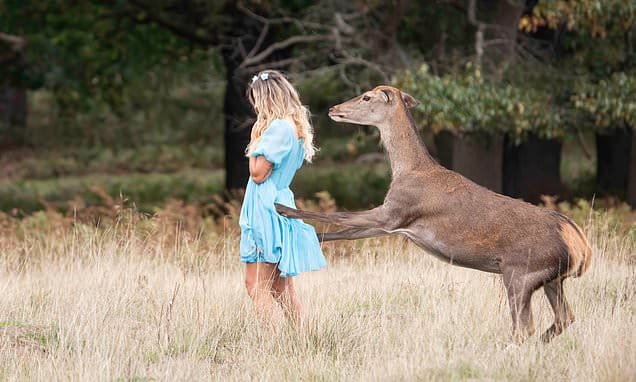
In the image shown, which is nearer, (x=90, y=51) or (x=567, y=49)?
(x=567, y=49)

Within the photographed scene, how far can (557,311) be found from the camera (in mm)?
7207

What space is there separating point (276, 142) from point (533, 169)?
12.5 meters

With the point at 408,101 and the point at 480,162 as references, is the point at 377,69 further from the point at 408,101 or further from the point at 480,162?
the point at 408,101

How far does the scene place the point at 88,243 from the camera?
418 inches

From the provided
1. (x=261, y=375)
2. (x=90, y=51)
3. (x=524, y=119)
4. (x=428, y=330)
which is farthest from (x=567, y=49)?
(x=261, y=375)

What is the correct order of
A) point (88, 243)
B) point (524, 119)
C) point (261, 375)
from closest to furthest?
point (261, 375), point (88, 243), point (524, 119)

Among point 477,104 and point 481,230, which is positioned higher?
point 477,104

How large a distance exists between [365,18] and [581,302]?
8.78 meters

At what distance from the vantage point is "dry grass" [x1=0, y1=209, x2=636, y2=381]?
20.8 feet

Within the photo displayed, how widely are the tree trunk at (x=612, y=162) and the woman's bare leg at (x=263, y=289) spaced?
14.7 metres

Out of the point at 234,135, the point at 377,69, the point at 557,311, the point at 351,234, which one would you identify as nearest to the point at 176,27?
the point at 234,135

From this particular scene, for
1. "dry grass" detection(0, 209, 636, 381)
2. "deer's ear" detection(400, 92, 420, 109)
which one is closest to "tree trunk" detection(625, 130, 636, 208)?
"dry grass" detection(0, 209, 636, 381)

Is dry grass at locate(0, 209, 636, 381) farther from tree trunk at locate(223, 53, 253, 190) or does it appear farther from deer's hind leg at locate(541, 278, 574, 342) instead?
tree trunk at locate(223, 53, 253, 190)

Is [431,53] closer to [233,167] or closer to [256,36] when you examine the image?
[256,36]
